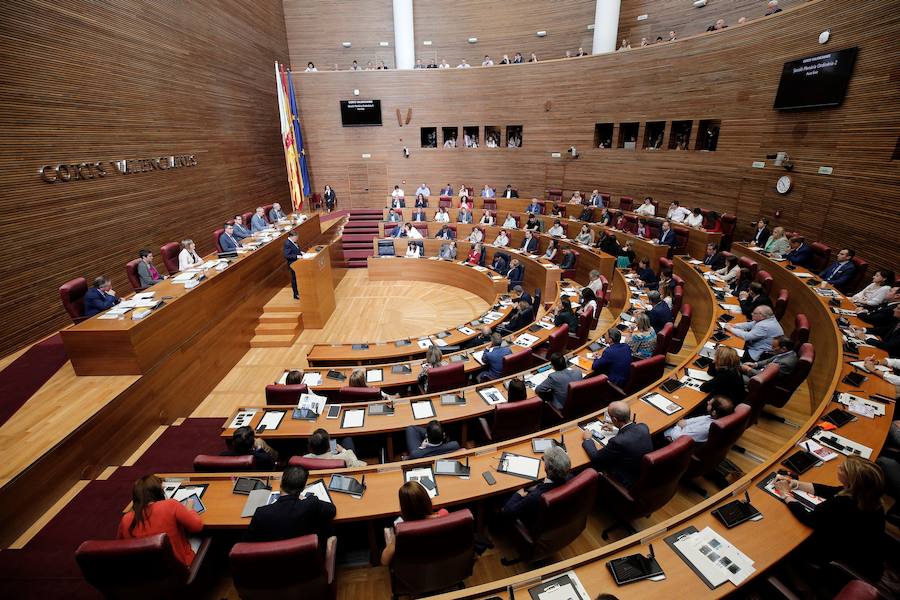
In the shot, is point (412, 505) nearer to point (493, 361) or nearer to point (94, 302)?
point (493, 361)

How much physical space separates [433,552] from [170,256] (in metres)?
6.91

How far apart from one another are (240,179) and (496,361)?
30.3 ft

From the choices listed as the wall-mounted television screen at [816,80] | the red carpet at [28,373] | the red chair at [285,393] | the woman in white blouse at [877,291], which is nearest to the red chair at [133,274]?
the red carpet at [28,373]

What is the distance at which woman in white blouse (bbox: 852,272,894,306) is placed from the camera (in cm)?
530

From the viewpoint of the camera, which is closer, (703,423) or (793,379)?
(703,423)

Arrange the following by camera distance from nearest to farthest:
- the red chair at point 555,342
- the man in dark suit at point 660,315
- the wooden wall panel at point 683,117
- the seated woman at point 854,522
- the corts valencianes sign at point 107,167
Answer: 1. the seated woman at point 854,522
2. the red chair at point 555,342
3. the man in dark suit at point 660,315
4. the corts valencianes sign at point 107,167
5. the wooden wall panel at point 683,117

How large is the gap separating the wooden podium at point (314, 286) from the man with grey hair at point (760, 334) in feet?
21.9

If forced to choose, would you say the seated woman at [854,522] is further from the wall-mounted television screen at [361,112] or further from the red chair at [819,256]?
the wall-mounted television screen at [361,112]

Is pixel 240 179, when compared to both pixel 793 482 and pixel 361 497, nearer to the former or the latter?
pixel 361 497

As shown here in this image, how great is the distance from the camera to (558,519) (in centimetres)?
262

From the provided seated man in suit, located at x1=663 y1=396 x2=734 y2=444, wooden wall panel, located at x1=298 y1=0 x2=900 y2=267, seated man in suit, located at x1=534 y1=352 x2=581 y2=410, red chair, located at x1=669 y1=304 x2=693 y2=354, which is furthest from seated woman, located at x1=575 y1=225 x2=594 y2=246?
seated man in suit, located at x1=663 y1=396 x2=734 y2=444

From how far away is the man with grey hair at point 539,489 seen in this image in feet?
8.77

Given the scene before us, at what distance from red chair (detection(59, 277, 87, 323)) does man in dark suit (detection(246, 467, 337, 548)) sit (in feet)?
13.4

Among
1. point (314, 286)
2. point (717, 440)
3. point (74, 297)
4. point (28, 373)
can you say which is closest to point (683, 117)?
point (314, 286)
